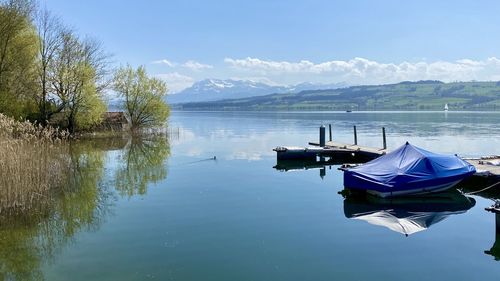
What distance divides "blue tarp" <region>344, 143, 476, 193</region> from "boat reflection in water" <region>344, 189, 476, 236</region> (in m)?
0.62

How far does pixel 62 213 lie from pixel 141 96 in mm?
44148

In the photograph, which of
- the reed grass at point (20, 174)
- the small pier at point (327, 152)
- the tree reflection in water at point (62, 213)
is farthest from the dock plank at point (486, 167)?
the reed grass at point (20, 174)

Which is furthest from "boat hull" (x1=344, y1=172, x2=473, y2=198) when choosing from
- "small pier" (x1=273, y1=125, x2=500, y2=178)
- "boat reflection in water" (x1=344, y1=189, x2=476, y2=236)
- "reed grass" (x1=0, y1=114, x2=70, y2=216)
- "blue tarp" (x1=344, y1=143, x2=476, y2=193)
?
"reed grass" (x1=0, y1=114, x2=70, y2=216)

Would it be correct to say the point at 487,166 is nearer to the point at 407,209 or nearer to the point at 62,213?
the point at 407,209

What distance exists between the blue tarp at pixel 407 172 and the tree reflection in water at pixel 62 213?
10978mm

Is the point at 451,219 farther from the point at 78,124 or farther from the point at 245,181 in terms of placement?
the point at 78,124

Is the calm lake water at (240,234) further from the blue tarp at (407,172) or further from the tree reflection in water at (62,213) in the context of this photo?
the blue tarp at (407,172)

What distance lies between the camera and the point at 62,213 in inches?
680

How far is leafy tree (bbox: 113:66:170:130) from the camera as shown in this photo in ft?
196

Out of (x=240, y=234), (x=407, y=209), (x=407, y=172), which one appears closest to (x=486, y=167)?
(x=407, y=172)

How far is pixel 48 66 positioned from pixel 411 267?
45.9m

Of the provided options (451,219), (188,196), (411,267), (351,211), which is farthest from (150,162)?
(411,267)

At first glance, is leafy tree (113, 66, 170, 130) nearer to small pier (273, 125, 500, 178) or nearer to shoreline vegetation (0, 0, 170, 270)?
shoreline vegetation (0, 0, 170, 270)

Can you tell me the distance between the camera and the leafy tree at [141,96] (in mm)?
59781
